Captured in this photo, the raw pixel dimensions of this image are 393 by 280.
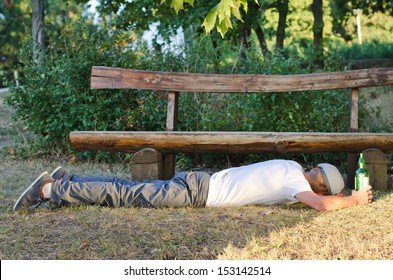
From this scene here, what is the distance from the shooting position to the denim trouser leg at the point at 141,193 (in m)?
5.48

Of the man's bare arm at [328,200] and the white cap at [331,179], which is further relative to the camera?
the white cap at [331,179]

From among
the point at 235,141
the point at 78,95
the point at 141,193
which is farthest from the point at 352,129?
the point at 78,95

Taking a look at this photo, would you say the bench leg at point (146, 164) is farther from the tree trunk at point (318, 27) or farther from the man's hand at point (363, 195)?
the tree trunk at point (318, 27)

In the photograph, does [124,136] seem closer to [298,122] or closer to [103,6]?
[298,122]

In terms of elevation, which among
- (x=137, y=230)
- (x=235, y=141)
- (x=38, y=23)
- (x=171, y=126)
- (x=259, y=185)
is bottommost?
(x=137, y=230)

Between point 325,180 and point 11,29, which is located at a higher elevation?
point 11,29

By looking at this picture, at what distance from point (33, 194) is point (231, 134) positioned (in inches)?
73.9

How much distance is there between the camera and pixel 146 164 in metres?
Answer: 6.32

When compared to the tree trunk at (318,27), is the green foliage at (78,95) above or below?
below

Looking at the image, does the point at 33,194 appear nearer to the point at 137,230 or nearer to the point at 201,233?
the point at 137,230

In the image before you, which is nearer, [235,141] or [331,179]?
[331,179]

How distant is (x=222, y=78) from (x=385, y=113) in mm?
4234

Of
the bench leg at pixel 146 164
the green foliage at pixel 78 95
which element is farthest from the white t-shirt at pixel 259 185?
the green foliage at pixel 78 95

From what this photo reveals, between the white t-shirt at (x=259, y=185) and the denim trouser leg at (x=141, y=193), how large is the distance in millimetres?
114
